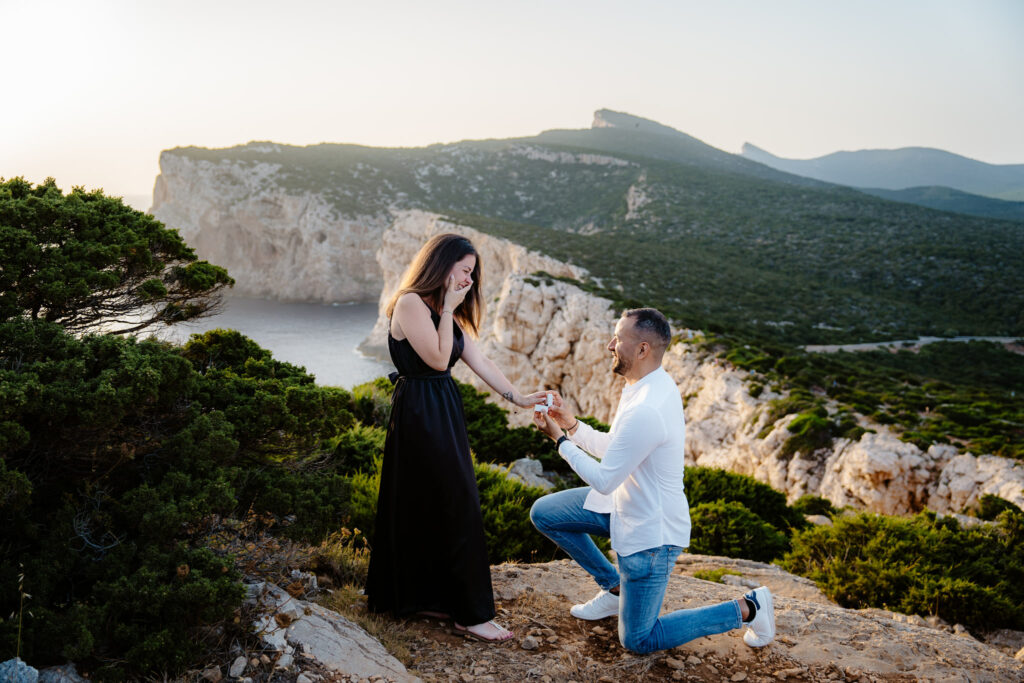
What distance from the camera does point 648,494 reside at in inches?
120

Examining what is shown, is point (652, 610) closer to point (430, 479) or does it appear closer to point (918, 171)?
point (430, 479)

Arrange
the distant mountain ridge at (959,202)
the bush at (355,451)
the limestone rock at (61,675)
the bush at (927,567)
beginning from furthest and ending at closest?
the distant mountain ridge at (959,202) → the bush at (355,451) → the bush at (927,567) → the limestone rock at (61,675)

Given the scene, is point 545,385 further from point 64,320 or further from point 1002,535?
point 64,320

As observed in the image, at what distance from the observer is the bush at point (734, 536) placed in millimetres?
6562

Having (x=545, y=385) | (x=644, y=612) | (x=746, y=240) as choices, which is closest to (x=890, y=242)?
(x=746, y=240)

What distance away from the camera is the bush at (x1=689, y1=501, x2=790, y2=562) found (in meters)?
6.56

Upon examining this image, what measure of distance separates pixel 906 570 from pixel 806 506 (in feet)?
10.5

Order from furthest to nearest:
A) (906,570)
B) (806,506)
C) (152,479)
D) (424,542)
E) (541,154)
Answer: (541,154) → (806,506) → (906,570) → (424,542) → (152,479)

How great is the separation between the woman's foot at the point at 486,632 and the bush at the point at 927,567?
3461 millimetres

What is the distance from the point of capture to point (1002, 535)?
5.42 meters

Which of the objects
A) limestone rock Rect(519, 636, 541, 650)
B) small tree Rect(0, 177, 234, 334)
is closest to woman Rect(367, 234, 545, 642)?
limestone rock Rect(519, 636, 541, 650)

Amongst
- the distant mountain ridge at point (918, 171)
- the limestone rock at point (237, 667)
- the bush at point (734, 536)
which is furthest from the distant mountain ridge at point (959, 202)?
the limestone rock at point (237, 667)

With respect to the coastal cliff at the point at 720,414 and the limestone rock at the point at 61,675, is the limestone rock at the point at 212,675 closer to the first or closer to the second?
the limestone rock at the point at 61,675

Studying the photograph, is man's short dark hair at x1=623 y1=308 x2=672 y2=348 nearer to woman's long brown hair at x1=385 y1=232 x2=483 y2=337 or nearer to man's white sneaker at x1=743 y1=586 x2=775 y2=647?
woman's long brown hair at x1=385 y1=232 x2=483 y2=337
